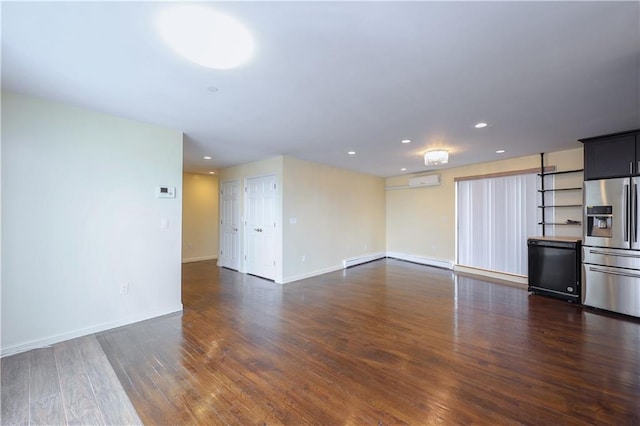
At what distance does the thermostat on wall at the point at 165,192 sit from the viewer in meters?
3.29

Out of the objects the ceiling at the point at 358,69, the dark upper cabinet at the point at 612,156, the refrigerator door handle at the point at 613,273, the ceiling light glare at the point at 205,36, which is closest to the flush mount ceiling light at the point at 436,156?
the ceiling at the point at 358,69

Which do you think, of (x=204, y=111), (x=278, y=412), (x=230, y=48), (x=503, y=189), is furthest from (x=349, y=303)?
(x=503, y=189)

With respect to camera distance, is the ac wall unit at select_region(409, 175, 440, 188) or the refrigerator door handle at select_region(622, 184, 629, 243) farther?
the ac wall unit at select_region(409, 175, 440, 188)

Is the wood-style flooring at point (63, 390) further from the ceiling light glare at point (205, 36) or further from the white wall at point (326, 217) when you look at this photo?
the white wall at point (326, 217)

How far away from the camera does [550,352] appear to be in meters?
2.43

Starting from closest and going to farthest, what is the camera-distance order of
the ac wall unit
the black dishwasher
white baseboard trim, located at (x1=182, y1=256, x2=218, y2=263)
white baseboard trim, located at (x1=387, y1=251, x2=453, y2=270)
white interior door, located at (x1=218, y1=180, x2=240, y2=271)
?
1. the black dishwasher
2. white interior door, located at (x1=218, y1=180, x2=240, y2=271)
3. white baseboard trim, located at (x1=387, y1=251, x2=453, y2=270)
4. the ac wall unit
5. white baseboard trim, located at (x1=182, y1=256, x2=218, y2=263)

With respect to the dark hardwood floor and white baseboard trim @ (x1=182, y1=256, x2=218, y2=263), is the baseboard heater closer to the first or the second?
the dark hardwood floor

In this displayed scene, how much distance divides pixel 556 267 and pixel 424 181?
3174 mm

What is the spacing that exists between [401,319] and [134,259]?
132 inches

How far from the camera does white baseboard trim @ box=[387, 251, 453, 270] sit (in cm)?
616

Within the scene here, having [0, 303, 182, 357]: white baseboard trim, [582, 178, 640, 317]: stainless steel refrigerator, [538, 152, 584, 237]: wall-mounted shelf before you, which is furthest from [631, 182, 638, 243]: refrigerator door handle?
[0, 303, 182, 357]: white baseboard trim

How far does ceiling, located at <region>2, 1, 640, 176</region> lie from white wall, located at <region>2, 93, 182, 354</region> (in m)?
0.29

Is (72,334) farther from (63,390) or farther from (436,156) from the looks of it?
(436,156)

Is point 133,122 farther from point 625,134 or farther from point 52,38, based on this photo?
point 625,134
